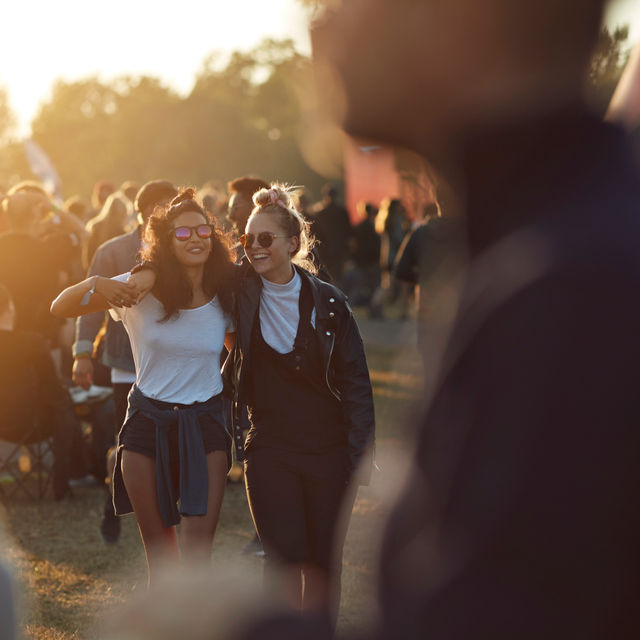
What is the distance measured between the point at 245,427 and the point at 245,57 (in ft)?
252

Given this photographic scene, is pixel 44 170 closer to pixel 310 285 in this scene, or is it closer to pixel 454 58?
pixel 310 285

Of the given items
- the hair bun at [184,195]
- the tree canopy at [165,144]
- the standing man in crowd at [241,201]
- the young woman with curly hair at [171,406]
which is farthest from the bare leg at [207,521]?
the tree canopy at [165,144]

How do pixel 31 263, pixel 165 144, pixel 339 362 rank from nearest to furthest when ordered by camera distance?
pixel 339 362, pixel 31 263, pixel 165 144

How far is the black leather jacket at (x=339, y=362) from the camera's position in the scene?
14.1 ft

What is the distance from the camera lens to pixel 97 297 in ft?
15.3

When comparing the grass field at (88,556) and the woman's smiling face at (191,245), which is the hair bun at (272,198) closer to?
the woman's smiling face at (191,245)

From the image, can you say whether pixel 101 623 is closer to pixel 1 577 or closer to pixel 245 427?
pixel 245 427

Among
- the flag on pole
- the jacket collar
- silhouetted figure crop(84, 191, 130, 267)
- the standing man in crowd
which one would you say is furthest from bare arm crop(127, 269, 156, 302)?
the flag on pole

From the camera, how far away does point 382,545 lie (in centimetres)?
109

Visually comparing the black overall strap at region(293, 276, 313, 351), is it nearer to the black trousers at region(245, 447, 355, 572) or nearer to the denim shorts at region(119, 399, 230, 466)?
the black trousers at region(245, 447, 355, 572)

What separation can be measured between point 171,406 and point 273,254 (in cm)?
83

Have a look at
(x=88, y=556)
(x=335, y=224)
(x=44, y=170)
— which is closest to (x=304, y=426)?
(x=88, y=556)

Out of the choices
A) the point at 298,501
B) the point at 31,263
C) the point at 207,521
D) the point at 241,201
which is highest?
the point at 241,201

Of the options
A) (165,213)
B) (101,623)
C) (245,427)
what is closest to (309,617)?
(245,427)
